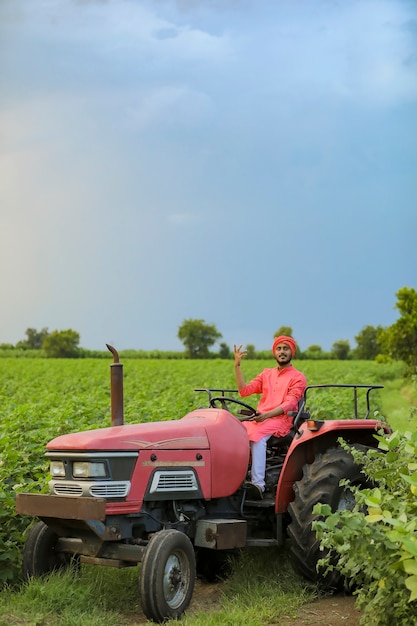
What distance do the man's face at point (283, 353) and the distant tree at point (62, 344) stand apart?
62.7m

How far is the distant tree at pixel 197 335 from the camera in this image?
7812cm

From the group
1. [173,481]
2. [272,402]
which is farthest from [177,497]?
[272,402]

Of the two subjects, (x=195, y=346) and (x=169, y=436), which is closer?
(x=169, y=436)

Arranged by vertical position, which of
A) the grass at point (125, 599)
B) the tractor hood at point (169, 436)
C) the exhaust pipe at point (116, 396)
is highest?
the exhaust pipe at point (116, 396)

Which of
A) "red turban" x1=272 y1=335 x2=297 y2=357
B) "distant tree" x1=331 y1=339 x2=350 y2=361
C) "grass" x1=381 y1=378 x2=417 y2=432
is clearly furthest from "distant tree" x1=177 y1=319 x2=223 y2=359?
"red turban" x1=272 y1=335 x2=297 y2=357

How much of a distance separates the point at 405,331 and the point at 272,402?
2501cm

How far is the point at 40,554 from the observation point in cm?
629

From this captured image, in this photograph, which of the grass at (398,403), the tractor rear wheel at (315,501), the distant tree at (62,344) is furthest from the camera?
the distant tree at (62,344)

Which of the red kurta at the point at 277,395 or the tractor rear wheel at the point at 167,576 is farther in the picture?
the red kurta at the point at 277,395

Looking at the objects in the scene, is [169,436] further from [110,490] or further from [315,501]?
[315,501]

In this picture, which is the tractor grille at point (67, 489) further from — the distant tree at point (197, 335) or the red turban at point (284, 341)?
the distant tree at point (197, 335)

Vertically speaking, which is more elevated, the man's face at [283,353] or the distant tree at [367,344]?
the distant tree at [367,344]

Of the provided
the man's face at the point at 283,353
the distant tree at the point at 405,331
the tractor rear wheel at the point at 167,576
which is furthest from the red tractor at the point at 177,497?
the distant tree at the point at 405,331

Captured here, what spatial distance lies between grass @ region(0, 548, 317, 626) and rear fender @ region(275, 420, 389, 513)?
0.59 m
